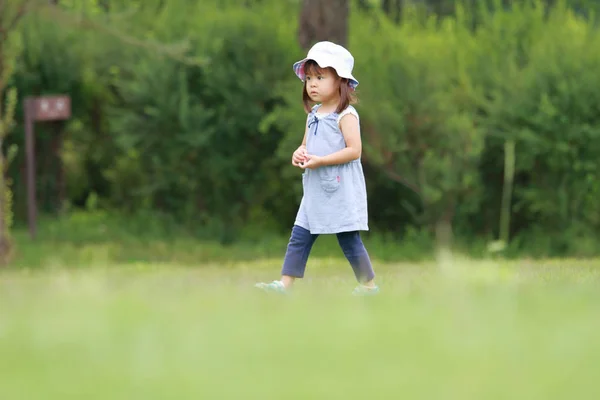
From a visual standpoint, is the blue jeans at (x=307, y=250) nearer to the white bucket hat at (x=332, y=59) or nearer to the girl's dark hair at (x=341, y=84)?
the girl's dark hair at (x=341, y=84)

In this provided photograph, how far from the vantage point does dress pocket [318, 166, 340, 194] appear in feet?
22.5

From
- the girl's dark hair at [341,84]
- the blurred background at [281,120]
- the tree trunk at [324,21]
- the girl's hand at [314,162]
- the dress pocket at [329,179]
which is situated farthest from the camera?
the tree trunk at [324,21]

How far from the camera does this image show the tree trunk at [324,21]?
54.1 ft

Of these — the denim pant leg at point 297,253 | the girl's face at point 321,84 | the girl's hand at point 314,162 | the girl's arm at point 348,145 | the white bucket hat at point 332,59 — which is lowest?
the denim pant leg at point 297,253

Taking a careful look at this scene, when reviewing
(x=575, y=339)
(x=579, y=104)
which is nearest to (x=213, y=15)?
(x=579, y=104)

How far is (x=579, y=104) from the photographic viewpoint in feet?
46.9

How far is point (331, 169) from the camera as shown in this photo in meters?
6.91

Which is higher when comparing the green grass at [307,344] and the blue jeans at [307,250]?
the green grass at [307,344]

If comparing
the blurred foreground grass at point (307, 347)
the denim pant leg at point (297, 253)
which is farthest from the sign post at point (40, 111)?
the blurred foreground grass at point (307, 347)

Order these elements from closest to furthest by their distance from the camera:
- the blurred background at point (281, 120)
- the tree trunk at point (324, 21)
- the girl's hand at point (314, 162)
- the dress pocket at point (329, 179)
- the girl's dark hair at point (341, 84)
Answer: the girl's hand at point (314, 162) < the dress pocket at point (329, 179) < the girl's dark hair at point (341, 84) < the blurred background at point (281, 120) < the tree trunk at point (324, 21)

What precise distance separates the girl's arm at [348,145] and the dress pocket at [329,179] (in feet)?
0.31

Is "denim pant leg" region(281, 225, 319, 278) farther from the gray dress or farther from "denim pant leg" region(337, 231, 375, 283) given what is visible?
"denim pant leg" region(337, 231, 375, 283)

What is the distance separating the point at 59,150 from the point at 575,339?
16.4 m

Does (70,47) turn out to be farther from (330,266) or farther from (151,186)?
(330,266)
